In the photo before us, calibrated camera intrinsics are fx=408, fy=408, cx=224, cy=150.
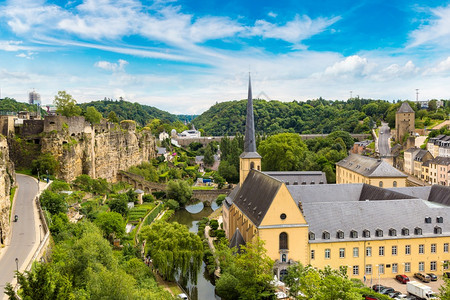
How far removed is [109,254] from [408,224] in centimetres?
2398

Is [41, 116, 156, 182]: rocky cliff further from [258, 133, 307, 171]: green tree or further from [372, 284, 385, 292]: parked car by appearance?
[372, 284, 385, 292]: parked car

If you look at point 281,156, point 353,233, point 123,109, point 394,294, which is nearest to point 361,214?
point 353,233

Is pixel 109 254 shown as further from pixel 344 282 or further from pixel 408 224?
pixel 408 224

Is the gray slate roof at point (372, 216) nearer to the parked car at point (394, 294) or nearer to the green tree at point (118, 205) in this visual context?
the parked car at point (394, 294)

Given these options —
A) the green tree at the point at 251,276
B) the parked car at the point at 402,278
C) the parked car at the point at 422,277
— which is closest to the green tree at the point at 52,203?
the green tree at the point at 251,276

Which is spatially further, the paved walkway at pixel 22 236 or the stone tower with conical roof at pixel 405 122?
the stone tower with conical roof at pixel 405 122

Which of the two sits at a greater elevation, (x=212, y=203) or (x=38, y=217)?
(x=38, y=217)

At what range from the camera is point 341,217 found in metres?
33.9

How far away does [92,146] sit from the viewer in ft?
208

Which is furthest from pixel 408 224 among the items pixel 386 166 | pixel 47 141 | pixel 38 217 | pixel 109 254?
pixel 47 141

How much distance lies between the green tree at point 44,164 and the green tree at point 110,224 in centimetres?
1201

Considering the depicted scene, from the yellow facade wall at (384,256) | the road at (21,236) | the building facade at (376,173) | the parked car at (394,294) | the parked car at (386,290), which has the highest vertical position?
the building facade at (376,173)

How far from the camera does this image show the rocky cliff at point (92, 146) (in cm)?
5166

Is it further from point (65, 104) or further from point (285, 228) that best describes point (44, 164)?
point (285, 228)
